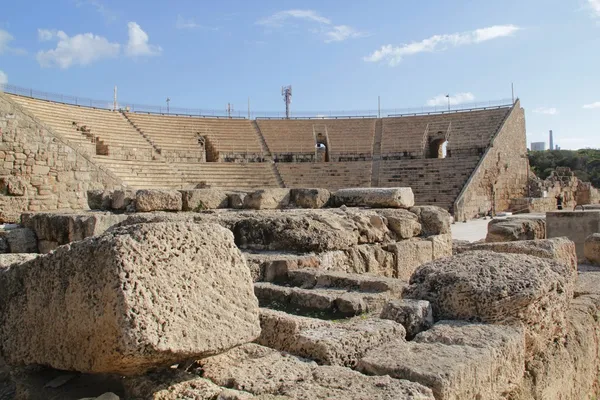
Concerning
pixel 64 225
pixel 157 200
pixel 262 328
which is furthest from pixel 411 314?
pixel 64 225

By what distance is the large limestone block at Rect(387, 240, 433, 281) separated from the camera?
5.57 m

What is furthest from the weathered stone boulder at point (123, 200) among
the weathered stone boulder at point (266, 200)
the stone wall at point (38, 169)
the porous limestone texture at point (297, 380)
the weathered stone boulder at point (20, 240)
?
the stone wall at point (38, 169)

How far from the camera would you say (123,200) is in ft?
22.4

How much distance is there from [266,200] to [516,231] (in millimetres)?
4454

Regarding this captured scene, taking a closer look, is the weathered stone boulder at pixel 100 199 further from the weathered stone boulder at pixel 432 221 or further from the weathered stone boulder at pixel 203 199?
the weathered stone boulder at pixel 432 221

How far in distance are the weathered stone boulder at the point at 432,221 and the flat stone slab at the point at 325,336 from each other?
3673 mm

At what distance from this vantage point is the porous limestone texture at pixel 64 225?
569 centimetres

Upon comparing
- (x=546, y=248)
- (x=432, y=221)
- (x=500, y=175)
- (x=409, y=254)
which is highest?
(x=500, y=175)

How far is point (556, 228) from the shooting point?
882 cm

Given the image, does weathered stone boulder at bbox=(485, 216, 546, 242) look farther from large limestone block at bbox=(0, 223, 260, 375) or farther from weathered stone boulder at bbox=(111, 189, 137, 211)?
large limestone block at bbox=(0, 223, 260, 375)

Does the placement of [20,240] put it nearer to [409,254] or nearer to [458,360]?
[409,254]

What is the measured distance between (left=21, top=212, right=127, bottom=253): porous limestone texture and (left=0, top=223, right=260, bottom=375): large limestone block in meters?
3.19

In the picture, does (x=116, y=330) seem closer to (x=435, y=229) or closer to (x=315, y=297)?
(x=315, y=297)

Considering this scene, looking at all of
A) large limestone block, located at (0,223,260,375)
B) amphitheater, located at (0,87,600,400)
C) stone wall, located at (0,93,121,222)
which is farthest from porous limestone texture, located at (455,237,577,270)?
stone wall, located at (0,93,121,222)
